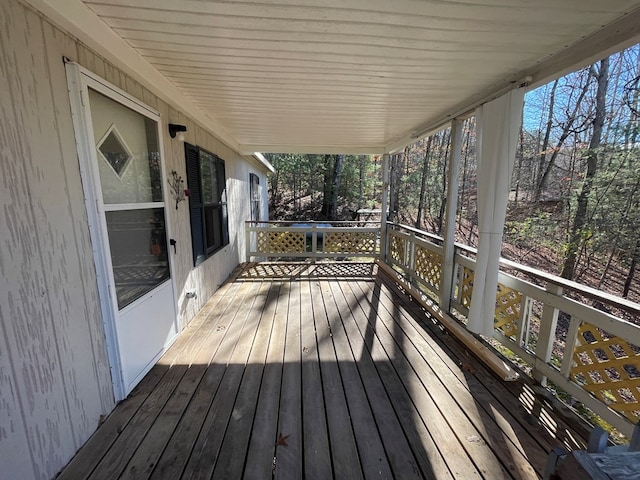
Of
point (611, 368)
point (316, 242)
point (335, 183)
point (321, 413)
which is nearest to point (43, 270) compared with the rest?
point (321, 413)

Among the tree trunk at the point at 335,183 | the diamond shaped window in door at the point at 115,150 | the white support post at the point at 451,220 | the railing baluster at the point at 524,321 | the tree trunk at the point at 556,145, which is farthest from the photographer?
the tree trunk at the point at 335,183

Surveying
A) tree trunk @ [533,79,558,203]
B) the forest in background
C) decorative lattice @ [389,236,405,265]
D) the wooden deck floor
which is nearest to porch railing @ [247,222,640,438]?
the wooden deck floor

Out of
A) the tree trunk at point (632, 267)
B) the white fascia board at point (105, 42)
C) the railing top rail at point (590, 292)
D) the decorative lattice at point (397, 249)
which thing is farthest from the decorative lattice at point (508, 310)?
the tree trunk at point (632, 267)

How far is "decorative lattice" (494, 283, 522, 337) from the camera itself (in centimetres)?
240

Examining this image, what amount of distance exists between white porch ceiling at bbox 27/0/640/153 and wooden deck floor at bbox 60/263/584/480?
7.61 ft

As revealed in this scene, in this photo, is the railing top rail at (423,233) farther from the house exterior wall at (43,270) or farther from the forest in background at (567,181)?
the forest in background at (567,181)

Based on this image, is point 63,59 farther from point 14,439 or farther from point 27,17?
point 14,439

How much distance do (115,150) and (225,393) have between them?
6.33ft

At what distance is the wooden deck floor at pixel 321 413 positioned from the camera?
145 centimetres

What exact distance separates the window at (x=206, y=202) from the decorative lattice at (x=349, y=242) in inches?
86.5

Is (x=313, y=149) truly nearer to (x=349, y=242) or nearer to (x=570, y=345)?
(x=349, y=242)

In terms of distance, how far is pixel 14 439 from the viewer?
3.79ft

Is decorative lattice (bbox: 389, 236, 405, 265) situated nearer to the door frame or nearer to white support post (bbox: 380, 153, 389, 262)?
white support post (bbox: 380, 153, 389, 262)

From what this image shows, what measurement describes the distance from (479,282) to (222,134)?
406cm
